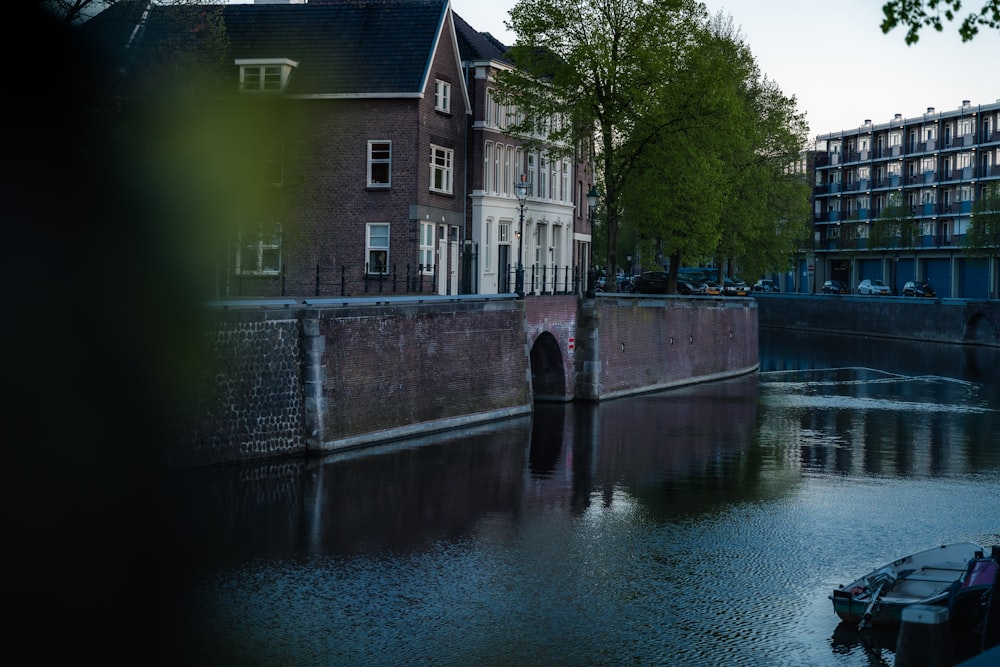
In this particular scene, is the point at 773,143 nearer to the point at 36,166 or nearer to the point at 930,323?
the point at 930,323

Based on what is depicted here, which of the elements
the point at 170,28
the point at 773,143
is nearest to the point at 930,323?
the point at 773,143

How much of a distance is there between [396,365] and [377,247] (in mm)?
11925

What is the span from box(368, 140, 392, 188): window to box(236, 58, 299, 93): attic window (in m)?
3.69

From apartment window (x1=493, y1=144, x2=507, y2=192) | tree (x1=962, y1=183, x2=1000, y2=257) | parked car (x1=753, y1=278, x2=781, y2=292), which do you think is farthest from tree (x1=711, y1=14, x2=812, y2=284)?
parked car (x1=753, y1=278, x2=781, y2=292)

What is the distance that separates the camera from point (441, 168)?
46594mm

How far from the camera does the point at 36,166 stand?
23234 mm

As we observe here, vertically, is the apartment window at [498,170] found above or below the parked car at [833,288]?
above

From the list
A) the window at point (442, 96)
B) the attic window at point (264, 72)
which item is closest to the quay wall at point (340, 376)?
the window at point (442, 96)

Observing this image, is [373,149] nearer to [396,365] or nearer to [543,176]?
[543,176]

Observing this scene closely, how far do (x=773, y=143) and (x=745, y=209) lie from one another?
7.34 metres

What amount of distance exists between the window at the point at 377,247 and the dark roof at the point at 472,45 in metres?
9.42

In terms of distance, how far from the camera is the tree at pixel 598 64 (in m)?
50.1

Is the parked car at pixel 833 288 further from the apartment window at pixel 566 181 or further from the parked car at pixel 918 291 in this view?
the apartment window at pixel 566 181

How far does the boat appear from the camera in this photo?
16422 millimetres
